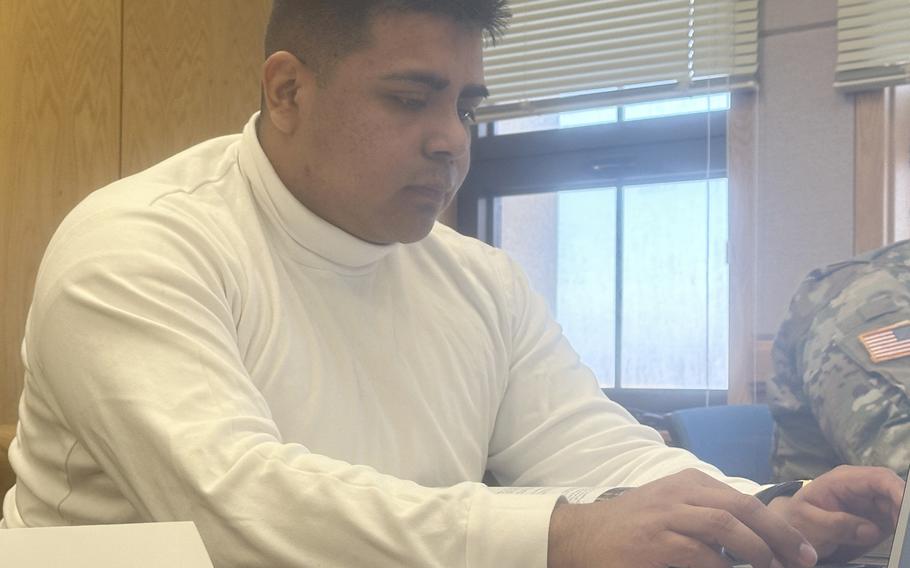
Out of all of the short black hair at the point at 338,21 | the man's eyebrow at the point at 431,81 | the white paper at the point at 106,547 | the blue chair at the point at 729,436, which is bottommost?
the blue chair at the point at 729,436

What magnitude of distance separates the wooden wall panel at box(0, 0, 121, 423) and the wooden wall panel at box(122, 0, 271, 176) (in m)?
0.09

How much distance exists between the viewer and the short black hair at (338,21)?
1349mm

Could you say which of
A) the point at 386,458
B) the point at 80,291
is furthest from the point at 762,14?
the point at 80,291

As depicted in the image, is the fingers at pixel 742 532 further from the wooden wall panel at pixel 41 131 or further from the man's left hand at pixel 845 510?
the wooden wall panel at pixel 41 131

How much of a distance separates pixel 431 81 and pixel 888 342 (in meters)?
1.00

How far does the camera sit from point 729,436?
227cm

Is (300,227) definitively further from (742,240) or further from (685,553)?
(742,240)

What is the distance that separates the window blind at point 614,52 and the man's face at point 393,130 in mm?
2207

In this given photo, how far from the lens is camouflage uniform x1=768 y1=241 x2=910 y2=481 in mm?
1821

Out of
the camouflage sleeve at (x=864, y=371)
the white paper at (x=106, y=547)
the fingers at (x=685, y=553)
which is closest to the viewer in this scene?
the white paper at (x=106, y=547)

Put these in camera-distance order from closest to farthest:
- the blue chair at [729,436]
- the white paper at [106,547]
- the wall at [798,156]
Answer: the white paper at [106,547] → the blue chair at [729,436] → the wall at [798,156]

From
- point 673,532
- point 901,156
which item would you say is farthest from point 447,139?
point 901,156

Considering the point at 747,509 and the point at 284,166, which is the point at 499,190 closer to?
the point at 284,166

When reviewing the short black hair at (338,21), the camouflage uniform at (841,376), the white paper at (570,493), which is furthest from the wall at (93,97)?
the white paper at (570,493)
